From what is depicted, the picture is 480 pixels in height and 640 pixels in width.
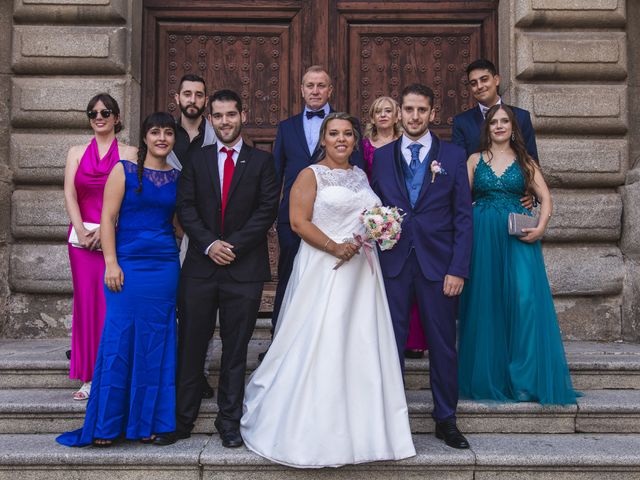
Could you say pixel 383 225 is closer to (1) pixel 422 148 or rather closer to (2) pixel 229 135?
(1) pixel 422 148

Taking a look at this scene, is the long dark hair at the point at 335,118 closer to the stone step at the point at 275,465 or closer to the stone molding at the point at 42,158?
the stone step at the point at 275,465

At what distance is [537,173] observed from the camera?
4512 mm

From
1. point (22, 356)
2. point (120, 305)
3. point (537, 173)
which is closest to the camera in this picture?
point (120, 305)

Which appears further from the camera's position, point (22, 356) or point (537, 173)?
point (22, 356)

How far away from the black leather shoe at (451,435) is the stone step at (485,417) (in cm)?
25

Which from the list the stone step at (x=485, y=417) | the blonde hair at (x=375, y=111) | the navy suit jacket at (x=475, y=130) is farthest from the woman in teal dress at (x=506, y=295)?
the blonde hair at (x=375, y=111)

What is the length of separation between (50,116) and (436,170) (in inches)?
158

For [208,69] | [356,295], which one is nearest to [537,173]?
[356,295]

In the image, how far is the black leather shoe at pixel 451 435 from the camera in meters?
3.79

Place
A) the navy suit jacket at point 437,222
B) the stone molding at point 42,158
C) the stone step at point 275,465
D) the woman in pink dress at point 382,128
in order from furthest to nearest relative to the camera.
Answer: the stone molding at point 42,158
the woman in pink dress at point 382,128
the navy suit jacket at point 437,222
the stone step at point 275,465

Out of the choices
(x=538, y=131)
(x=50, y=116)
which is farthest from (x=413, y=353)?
(x=50, y=116)

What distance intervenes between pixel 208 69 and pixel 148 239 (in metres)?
3.30

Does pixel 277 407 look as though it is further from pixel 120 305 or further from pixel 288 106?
pixel 288 106

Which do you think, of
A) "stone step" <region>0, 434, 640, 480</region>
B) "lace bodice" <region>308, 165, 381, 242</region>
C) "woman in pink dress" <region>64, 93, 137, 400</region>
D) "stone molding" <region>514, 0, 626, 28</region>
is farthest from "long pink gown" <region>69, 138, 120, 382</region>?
"stone molding" <region>514, 0, 626, 28</region>
